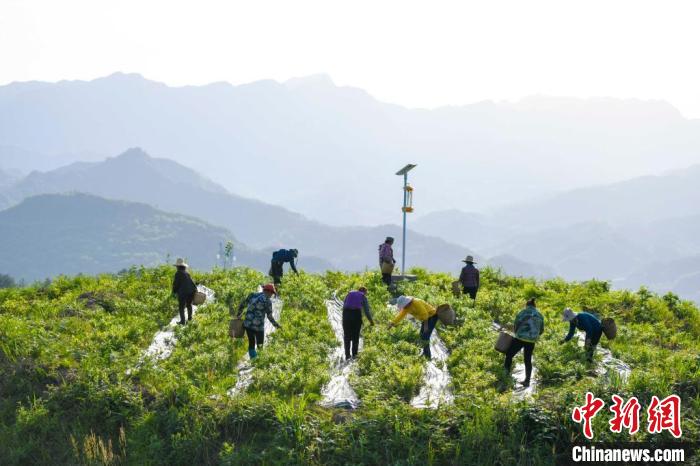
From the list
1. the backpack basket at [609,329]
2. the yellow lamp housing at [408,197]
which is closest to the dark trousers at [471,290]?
the yellow lamp housing at [408,197]

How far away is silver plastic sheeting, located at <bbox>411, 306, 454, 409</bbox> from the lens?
11.0 metres

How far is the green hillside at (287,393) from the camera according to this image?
979cm

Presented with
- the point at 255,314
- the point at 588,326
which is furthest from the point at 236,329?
the point at 588,326

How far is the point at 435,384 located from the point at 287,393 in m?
3.45

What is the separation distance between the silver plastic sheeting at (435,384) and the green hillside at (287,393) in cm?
21

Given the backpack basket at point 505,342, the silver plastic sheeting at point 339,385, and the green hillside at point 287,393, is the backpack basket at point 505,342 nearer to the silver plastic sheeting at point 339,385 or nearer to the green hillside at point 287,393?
the green hillside at point 287,393

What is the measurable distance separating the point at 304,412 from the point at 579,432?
5205 mm

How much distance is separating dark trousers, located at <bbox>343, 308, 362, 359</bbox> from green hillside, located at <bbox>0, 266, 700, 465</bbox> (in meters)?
0.40

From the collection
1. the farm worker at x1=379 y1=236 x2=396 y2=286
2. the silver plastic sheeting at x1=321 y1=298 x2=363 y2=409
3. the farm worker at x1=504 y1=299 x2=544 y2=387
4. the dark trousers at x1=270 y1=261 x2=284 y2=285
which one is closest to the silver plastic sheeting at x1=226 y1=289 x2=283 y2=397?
the silver plastic sheeting at x1=321 y1=298 x2=363 y2=409

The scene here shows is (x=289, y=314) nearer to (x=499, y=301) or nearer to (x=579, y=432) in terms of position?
(x=499, y=301)

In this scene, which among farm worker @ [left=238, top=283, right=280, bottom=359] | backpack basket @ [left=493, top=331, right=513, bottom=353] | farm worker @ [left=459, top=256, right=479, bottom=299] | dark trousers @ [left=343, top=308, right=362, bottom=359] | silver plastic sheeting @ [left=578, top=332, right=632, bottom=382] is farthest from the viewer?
farm worker @ [left=459, top=256, right=479, bottom=299]

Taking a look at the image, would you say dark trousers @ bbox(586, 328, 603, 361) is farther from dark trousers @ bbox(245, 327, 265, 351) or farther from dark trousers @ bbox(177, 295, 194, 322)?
dark trousers @ bbox(177, 295, 194, 322)

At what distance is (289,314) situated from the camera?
57.8 feet

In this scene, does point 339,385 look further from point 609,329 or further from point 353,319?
point 609,329
